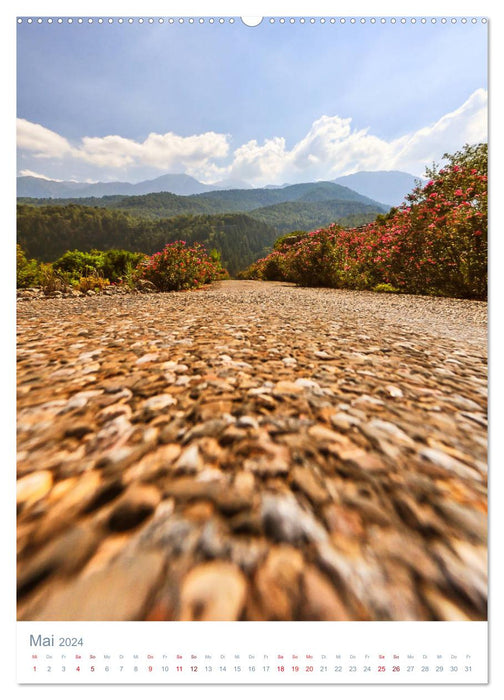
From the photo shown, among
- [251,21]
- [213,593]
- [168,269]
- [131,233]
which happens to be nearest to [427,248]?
[168,269]

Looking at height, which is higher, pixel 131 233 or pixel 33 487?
pixel 131 233

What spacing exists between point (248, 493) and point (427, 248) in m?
8.18

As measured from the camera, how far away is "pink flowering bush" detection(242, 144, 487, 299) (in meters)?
5.84

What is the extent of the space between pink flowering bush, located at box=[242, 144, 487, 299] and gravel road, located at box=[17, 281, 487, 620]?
508 cm

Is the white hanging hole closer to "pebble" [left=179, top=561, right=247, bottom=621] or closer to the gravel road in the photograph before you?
the gravel road

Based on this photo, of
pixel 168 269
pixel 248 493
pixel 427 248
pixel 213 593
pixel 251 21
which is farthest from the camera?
pixel 168 269

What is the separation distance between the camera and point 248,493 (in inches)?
28.5

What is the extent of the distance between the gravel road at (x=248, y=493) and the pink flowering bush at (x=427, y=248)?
5.08 metres

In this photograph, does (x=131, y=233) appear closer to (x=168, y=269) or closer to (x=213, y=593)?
(x=168, y=269)

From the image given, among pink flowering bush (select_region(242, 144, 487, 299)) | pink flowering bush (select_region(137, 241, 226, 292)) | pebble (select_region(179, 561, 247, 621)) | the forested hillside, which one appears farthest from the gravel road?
the forested hillside

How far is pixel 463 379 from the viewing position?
164 centimetres
